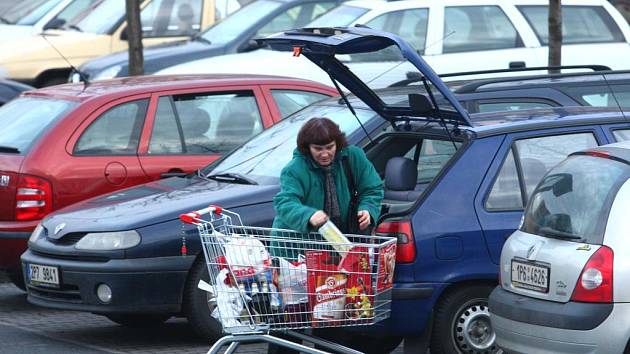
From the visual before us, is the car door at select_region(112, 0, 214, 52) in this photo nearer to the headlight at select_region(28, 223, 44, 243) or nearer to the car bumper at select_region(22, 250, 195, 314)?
the headlight at select_region(28, 223, 44, 243)

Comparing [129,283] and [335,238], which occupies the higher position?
[335,238]

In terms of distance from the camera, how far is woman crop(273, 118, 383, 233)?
6430 mm

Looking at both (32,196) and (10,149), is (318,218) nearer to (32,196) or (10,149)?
(32,196)

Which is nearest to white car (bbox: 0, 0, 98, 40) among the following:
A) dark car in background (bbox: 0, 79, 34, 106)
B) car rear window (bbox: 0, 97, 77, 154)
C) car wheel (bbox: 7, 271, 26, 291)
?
dark car in background (bbox: 0, 79, 34, 106)

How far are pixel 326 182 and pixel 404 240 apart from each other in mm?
529

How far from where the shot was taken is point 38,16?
19.7 metres

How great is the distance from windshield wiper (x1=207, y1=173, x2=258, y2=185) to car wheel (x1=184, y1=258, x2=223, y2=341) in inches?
27.2

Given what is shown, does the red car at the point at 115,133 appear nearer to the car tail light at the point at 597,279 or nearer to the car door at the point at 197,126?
the car door at the point at 197,126

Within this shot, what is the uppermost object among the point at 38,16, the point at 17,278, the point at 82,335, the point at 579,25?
the point at 38,16

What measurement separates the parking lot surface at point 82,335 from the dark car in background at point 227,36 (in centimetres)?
641

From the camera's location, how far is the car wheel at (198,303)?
8.04 meters

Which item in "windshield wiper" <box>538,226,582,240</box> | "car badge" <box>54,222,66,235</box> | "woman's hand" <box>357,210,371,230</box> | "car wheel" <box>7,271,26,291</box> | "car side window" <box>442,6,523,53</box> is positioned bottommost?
"car wheel" <box>7,271,26,291</box>

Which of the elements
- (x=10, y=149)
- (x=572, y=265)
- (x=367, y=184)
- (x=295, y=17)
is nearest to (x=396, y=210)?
(x=367, y=184)

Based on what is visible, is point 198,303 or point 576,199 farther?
point 198,303
